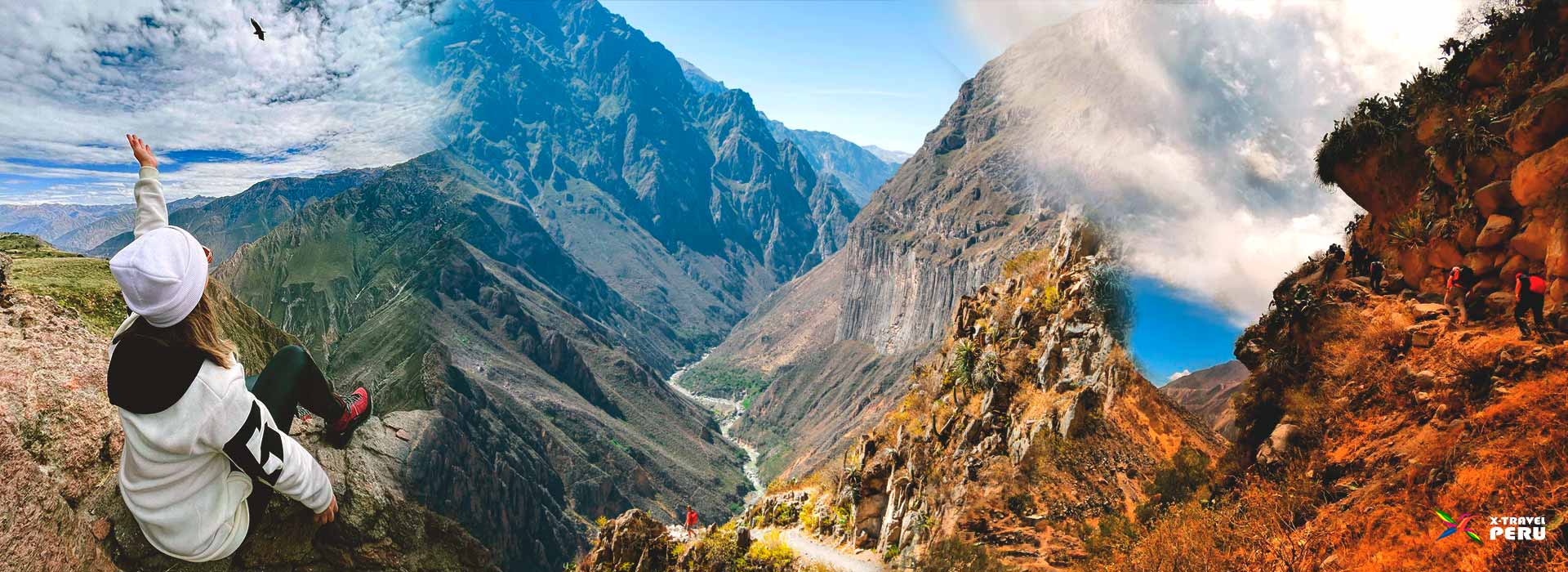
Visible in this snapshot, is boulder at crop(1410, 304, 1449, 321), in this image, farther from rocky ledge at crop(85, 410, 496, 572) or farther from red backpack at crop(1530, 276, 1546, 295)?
rocky ledge at crop(85, 410, 496, 572)

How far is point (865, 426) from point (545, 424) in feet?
147

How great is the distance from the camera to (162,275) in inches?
147

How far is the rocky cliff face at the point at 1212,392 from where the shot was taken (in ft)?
41.2

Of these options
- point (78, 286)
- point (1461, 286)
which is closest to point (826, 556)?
point (1461, 286)

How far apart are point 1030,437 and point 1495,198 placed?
8.37 metres

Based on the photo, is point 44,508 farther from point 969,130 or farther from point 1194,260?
point 969,130

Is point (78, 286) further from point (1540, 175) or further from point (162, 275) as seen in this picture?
point (1540, 175)

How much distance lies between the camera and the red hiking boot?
5512 mm

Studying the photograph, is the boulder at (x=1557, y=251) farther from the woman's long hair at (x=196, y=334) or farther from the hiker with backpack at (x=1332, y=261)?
the woman's long hair at (x=196, y=334)

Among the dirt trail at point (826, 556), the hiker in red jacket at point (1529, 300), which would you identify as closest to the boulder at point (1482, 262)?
the hiker in red jacket at point (1529, 300)

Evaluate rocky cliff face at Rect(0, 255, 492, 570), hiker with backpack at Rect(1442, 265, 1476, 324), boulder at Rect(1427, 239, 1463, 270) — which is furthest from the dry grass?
rocky cliff face at Rect(0, 255, 492, 570)

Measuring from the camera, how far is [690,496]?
88.6 metres

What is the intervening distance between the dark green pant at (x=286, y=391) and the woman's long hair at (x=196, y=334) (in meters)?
0.52

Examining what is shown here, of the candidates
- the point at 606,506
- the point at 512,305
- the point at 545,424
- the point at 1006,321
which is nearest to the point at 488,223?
the point at 512,305
